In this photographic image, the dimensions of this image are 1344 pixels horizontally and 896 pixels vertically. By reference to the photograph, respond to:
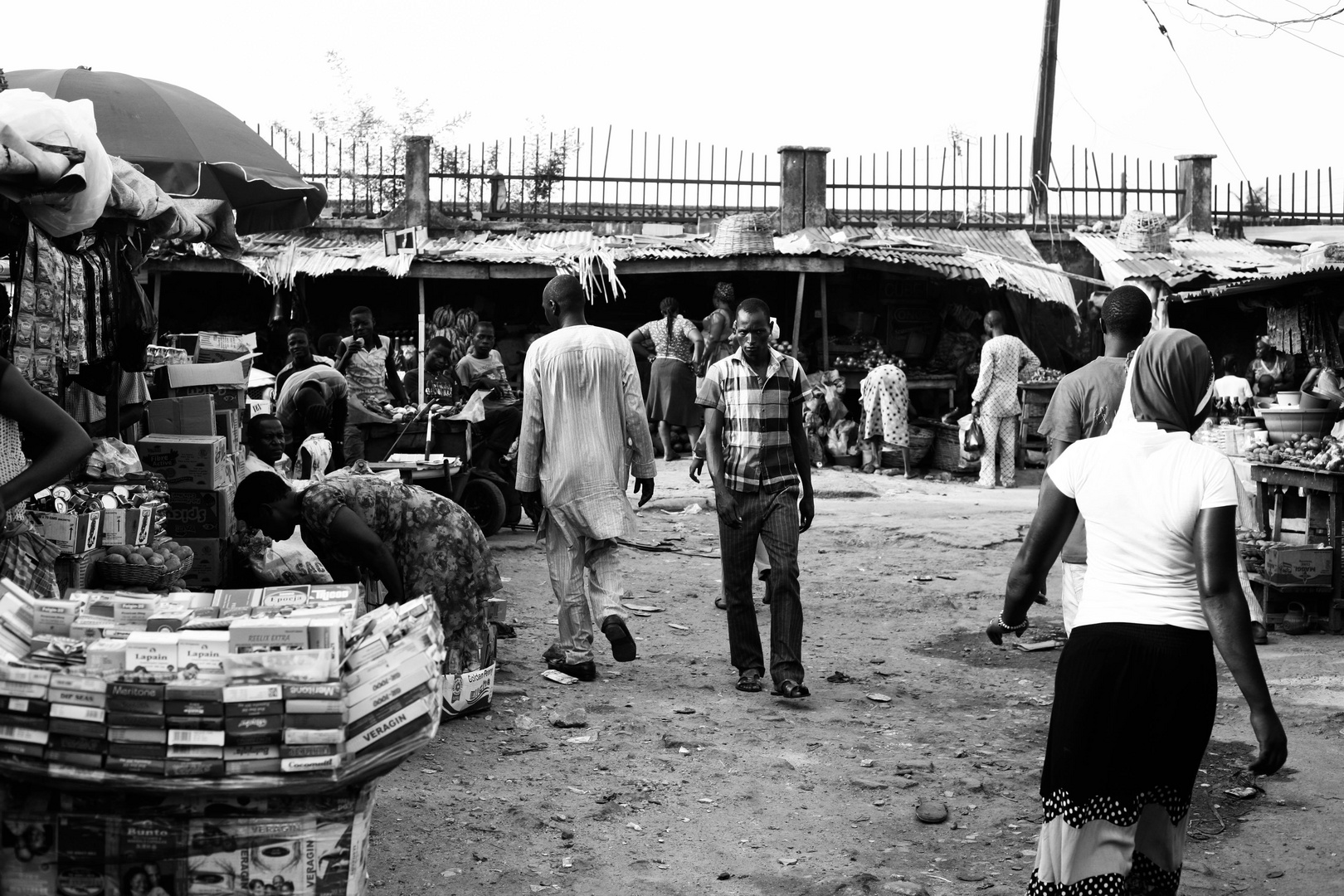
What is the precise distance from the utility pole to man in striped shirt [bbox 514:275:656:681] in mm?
14395

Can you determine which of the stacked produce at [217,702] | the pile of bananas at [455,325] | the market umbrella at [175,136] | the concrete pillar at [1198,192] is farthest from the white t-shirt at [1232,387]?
the stacked produce at [217,702]

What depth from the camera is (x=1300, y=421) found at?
35.2 ft

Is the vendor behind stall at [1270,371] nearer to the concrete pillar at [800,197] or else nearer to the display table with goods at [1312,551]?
the concrete pillar at [800,197]

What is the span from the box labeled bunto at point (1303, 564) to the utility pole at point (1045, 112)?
12.7 metres

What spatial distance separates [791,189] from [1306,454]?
11.8 metres

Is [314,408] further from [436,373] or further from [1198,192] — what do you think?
[1198,192]

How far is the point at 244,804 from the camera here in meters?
2.77

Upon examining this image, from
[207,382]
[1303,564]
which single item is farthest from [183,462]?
[1303,564]

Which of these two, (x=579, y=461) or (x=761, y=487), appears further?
(x=579, y=461)

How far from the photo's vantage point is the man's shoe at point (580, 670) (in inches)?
257

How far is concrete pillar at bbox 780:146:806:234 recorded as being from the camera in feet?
63.8

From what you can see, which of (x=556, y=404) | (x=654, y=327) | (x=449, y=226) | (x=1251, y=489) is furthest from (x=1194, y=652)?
(x=449, y=226)

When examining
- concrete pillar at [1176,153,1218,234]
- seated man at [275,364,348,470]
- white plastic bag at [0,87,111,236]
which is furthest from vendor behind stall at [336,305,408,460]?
concrete pillar at [1176,153,1218,234]

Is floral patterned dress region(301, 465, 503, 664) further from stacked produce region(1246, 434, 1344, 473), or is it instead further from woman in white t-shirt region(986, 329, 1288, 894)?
stacked produce region(1246, 434, 1344, 473)
